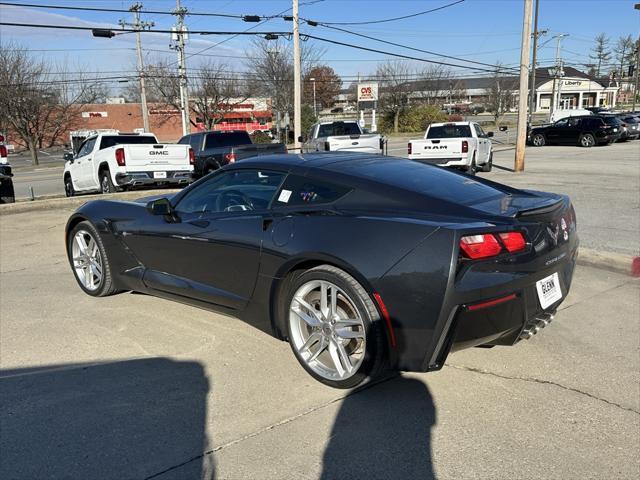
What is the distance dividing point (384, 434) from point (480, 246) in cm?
115

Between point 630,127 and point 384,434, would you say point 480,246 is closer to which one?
point 384,434

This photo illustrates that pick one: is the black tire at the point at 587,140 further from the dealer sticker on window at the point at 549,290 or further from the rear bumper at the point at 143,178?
the dealer sticker on window at the point at 549,290

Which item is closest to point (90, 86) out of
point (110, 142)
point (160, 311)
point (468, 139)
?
point (110, 142)

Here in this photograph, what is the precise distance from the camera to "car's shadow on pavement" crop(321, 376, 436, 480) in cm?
267

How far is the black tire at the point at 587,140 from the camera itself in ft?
100

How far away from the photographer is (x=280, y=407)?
3.27 meters

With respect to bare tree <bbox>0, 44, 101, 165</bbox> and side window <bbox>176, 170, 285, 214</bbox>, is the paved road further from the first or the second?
bare tree <bbox>0, 44, 101, 165</bbox>

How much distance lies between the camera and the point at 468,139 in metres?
16.4

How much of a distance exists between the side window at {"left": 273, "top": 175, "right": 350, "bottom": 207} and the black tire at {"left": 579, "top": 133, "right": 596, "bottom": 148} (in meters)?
31.2

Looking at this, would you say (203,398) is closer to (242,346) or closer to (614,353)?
(242,346)

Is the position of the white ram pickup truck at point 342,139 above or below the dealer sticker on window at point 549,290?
above

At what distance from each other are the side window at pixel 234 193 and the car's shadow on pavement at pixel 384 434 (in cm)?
155

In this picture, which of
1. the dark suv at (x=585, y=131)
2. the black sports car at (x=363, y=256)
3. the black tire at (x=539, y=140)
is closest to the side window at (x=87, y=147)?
the black sports car at (x=363, y=256)

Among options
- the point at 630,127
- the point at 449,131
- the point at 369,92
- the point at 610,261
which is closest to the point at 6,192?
the point at 610,261
